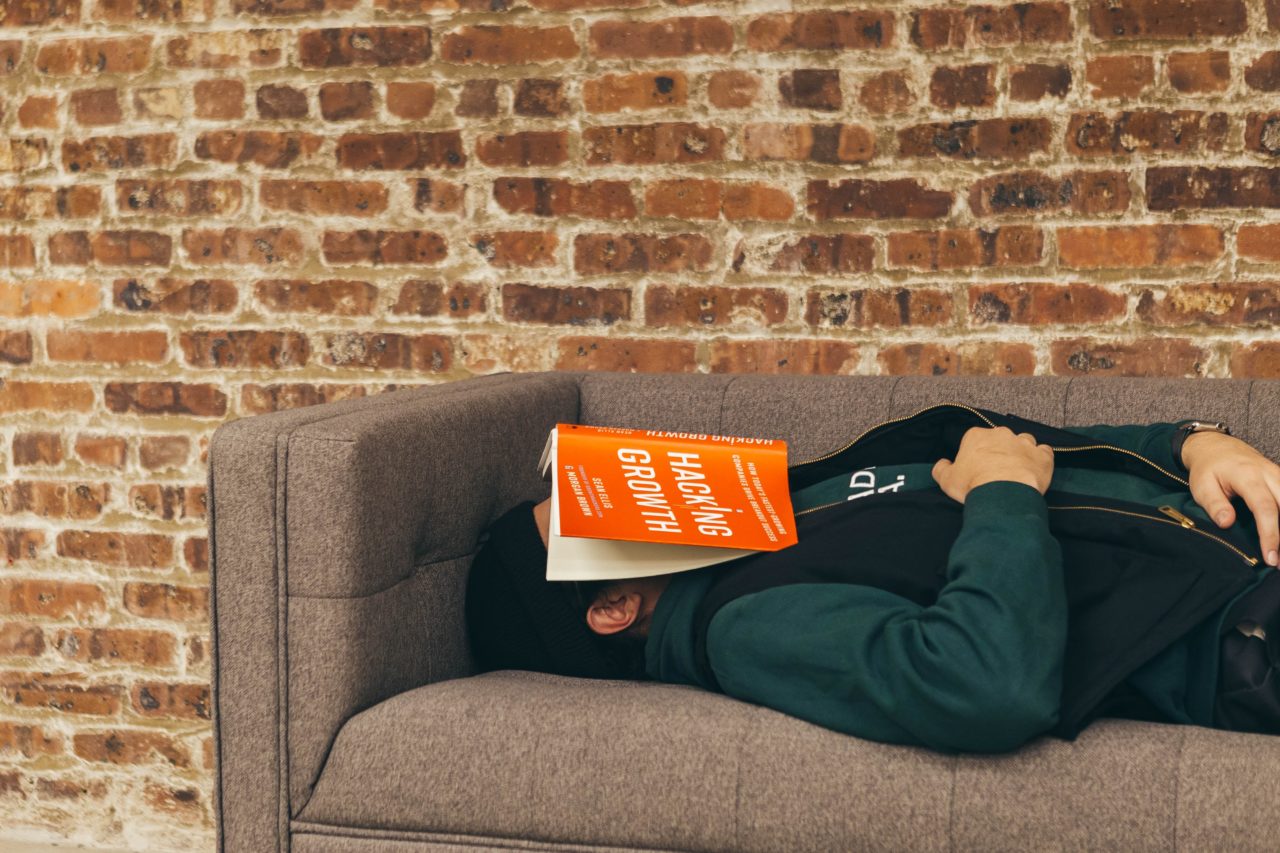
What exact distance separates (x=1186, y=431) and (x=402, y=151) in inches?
54.9

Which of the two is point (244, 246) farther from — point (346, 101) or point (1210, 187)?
point (1210, 187)

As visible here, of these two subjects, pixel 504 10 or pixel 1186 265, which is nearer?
pixel 1186 265

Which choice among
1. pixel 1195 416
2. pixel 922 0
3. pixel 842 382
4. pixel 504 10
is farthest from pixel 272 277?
pixel 1195 416

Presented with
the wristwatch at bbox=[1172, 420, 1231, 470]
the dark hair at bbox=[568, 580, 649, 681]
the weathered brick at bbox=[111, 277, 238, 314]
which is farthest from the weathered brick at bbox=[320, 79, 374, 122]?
the wristwatch at bbox=[1172, 420, 1231, 470]

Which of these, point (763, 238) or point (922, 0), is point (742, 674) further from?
point (922, 0)

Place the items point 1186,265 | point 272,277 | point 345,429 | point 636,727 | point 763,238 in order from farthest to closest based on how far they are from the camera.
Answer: point 272,277 → point 763,238 → point 1186,265 → point 345,429 → point 636,727

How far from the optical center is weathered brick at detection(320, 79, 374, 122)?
7.22 ft

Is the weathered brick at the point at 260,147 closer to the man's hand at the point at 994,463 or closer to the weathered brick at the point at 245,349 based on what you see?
the weathered brick at the point at 245,349

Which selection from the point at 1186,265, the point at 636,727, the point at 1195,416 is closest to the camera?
the point at 636,727

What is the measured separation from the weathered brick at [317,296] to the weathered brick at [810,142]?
2.40 feet

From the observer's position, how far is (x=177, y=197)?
227cm

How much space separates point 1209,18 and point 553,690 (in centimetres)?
145

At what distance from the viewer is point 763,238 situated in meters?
2.10

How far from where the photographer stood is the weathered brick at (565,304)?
2.17 m
